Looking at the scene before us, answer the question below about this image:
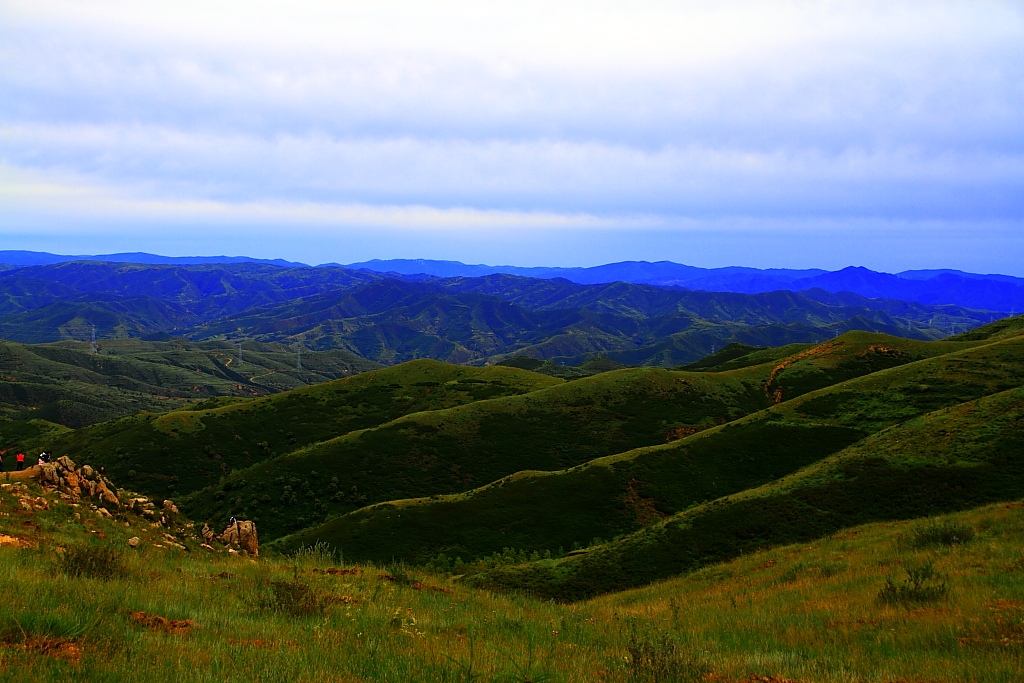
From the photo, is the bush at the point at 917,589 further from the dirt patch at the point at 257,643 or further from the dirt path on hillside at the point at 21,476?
the dirt path on hillside at the point at 21,476

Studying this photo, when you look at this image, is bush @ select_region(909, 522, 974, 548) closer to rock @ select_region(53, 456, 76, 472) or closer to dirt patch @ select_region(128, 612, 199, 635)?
dirt patch @ select_region(128, 612, 199, 635)

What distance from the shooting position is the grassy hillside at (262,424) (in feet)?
310

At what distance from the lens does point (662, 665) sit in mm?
9320

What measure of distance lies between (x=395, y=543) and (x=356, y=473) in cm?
3150

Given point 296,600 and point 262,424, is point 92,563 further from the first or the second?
point 262,424

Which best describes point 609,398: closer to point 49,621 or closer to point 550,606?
point 550,606

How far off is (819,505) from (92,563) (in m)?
45.7

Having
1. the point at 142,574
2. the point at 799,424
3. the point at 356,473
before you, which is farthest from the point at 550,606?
the point at 356,473

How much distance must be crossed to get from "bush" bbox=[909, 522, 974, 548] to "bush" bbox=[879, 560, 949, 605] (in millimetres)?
7172

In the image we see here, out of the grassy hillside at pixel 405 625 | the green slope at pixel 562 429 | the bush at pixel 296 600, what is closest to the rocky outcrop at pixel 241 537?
the grassy hillside at pixel 405 625

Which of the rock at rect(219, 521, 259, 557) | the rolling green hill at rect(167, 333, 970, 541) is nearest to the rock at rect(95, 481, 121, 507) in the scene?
the rock at rect(219, 521, 259, 557)

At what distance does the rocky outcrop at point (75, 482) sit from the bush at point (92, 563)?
406 inches

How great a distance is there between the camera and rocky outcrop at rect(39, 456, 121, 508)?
2078cm

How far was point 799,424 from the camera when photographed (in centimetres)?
7231
